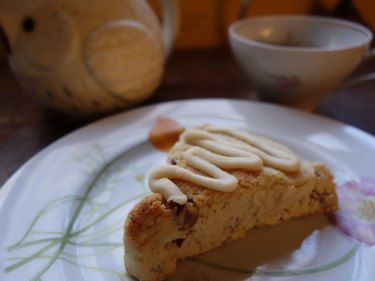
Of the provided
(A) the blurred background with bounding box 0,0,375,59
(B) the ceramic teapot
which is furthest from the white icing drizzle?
(A) the blurred background with bounding box 0,0,375,59

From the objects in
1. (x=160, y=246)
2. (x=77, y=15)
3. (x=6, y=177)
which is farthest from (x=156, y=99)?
(x=160, y=246)

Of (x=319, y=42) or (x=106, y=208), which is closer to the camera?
(x=106, y=208)

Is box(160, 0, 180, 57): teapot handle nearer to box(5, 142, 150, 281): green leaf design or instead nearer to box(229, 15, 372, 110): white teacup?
box(229, 15, 372, 110): white teacup

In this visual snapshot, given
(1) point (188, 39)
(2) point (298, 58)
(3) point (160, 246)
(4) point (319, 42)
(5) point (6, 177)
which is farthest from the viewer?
(1) point (188, 39)

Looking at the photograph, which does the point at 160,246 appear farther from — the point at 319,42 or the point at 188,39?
the point at 188,39

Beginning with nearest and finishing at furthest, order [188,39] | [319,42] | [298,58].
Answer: [298,58] → [319,42] → [188,39]

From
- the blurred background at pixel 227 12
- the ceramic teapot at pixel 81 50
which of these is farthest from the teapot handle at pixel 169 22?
the blurred background at pixel 227 12
